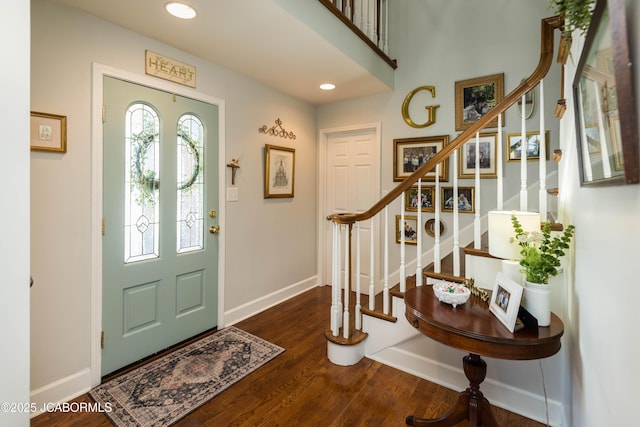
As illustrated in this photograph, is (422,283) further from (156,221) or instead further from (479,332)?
(156,221)

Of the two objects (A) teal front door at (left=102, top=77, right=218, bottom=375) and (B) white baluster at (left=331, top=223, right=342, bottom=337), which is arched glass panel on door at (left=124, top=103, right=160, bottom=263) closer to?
(A) teal front door at (left=102, top=77, right=218, bottom=375)

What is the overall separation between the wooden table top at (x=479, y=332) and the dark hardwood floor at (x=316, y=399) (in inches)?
27.4

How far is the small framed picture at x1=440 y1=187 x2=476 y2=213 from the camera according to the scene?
286 centimetres

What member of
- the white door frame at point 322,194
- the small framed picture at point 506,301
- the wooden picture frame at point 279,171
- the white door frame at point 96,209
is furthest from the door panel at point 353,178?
the white door frame at point 96,209

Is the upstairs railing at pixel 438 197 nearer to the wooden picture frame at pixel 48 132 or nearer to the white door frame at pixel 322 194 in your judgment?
the white door frame at pixel 322 194

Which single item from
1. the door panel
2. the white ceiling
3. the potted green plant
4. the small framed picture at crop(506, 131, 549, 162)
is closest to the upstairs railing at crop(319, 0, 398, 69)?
the white ceiling

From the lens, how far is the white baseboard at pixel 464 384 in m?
1.68

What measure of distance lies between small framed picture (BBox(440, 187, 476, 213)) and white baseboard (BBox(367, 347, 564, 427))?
150 cm

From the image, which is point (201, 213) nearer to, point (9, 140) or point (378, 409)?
point (9, 140)

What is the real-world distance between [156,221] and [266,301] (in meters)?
1.46

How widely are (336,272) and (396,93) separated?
2160 millimetres

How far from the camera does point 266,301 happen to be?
126 inches

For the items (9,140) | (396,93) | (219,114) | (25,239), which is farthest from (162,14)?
(396,93)

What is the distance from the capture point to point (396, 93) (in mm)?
3256
